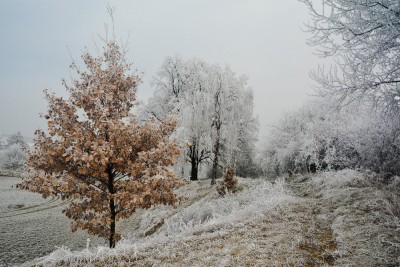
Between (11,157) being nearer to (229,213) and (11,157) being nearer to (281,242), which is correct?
(229,213)

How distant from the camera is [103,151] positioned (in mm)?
5332

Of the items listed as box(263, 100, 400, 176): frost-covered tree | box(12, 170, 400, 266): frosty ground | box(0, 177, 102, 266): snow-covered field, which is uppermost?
box(263, 100, 400, 176): frost-covered tree

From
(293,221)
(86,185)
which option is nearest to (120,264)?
(86,185)

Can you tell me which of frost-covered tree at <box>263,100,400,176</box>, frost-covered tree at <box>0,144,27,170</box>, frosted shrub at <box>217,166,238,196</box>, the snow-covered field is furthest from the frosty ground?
frost-covered tree at <box>0,144,27,170</box>

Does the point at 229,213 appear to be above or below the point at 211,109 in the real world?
below

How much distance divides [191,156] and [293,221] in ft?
50.5

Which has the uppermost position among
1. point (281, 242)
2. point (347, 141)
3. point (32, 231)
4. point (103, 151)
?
point (347, 141)

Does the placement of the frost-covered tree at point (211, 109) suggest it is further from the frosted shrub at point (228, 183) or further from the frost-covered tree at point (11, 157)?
the frost-covered tree at point (11, 157)

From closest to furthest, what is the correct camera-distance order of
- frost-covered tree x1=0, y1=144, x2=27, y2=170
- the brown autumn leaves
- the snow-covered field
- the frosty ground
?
the frosty ground, the brown autumn leaves, the snow-covered field, frost-covered tree x1=0, y1=144, x2=27, y2=170

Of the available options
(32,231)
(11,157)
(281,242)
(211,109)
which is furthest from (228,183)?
(11,157)

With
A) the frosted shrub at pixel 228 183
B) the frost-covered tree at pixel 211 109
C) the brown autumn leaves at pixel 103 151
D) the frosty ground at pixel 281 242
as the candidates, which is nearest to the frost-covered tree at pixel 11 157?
the frost-covered tree at pixel 211 109

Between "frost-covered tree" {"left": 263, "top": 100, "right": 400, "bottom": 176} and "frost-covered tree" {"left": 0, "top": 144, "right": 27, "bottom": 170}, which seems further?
"frost-covered tree" {"left": 0, "top": 144, "right": 27, "bottom": 170}

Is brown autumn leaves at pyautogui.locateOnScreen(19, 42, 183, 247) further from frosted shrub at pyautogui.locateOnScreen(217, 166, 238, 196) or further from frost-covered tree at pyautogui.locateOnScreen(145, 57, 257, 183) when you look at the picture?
frost-covered tree at pyautogui.locateOnScreen(145, 57, 257, 183)

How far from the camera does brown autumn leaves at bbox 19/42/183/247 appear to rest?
5734 millimetres
